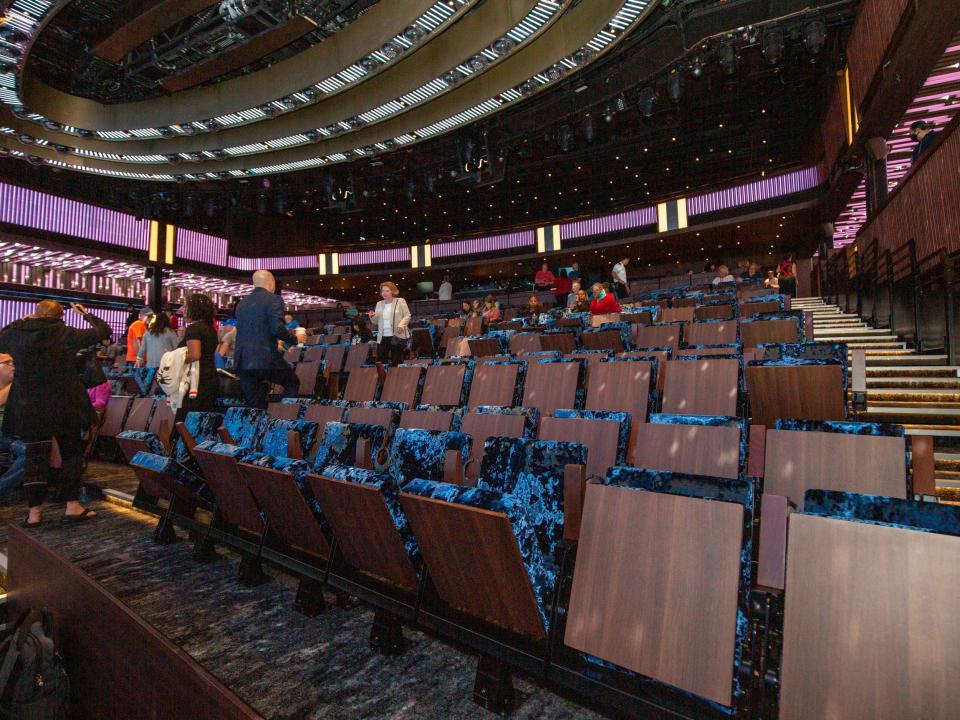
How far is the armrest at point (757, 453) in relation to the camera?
5.63 ft

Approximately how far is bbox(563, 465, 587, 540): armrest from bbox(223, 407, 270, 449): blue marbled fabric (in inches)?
71.2

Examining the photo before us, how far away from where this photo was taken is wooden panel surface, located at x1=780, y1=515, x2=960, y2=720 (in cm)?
75

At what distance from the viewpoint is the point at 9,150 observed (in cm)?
827

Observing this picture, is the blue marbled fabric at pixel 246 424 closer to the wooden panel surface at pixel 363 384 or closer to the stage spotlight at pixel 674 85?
the wooden panel surface at pixel 363 384

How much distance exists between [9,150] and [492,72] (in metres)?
7.70

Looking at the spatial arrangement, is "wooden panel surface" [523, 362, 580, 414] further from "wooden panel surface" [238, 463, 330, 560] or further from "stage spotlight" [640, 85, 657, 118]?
"stage spotlight" [640, 85, 657, 118]

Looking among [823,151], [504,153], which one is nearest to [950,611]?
[504,153]

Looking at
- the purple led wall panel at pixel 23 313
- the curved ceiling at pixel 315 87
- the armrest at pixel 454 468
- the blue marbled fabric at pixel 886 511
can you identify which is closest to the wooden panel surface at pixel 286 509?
the armrest at pixel 454 468

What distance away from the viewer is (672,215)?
1201cm

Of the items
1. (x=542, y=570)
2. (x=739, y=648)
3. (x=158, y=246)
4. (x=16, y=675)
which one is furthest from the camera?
(x=158, y=246)

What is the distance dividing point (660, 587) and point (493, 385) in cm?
231

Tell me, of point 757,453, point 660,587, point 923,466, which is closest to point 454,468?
point 660,587

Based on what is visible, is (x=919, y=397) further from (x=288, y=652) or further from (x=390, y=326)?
(x=390, y=326)

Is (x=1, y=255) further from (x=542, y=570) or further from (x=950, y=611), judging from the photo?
(x=950, y=611)
